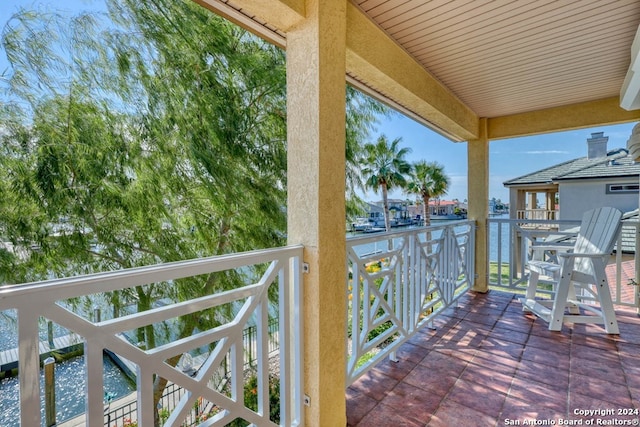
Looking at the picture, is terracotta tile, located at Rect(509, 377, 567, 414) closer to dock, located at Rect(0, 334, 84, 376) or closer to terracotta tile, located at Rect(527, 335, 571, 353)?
terracotta tile, located at Rect(527, 335, 571, 353)

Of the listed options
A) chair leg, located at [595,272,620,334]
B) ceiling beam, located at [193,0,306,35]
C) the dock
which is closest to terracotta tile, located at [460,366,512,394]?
chair leg, located at [595,272,620,334]

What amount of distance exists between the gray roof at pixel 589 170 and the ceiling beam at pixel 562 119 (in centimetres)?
638

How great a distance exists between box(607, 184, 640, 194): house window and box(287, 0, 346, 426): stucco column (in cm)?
1125

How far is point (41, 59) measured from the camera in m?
3.31

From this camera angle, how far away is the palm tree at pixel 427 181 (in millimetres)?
11883

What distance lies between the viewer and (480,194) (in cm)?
426

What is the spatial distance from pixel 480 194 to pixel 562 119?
1234 millimetres

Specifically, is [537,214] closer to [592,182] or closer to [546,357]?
[592,182]

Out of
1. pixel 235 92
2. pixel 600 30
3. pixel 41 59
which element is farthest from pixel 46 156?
pixel 600 30

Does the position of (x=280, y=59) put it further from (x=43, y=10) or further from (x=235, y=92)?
(x=43, y=10)

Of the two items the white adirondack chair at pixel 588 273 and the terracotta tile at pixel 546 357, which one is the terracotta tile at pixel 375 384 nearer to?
the terracotta tile at pixel 546 357

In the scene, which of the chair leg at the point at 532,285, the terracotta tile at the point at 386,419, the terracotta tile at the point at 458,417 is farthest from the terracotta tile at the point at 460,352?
the chair leg at the point at 532,285

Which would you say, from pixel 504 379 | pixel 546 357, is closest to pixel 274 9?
pixel 504 379

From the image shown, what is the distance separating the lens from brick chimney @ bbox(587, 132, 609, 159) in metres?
9.88
